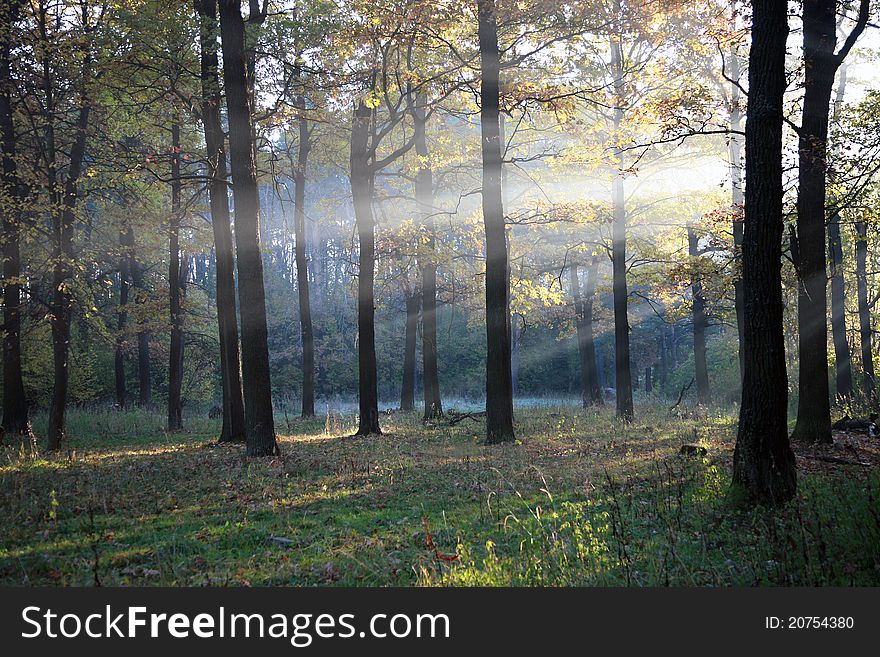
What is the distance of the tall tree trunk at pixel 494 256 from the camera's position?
1461 centimetres

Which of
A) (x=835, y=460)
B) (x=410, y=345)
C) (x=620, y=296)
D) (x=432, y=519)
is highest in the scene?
(x=620, y=296)

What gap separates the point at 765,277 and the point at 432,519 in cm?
468

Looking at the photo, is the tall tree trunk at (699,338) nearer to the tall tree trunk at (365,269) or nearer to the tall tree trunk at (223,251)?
the tall tree trunk at (365,269)

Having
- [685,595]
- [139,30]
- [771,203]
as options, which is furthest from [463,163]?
[685,595]

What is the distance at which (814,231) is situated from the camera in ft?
37.9

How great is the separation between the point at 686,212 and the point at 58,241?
2027 cm

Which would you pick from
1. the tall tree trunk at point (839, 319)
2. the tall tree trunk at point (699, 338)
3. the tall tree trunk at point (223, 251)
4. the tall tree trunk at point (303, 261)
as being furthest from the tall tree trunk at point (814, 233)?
the tall tree trunk at point (303, 261)

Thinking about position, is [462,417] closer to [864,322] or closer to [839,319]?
[839,319]

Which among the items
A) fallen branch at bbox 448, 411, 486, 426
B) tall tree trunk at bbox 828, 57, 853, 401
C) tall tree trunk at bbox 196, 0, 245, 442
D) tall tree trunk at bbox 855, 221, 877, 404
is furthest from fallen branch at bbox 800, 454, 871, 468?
tall tree trunk at bbox 196, 0, 245, 442

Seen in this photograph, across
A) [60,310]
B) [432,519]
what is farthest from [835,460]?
[60,310]

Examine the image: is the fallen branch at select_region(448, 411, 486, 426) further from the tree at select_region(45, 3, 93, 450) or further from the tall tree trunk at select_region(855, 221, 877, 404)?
the tall tree trunk at select_region(855, 221, 877, 404)

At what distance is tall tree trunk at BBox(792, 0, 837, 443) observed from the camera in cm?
1138

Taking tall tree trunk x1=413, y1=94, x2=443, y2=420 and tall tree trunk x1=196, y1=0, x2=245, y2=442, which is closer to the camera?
tall tree trunk x1=196, y1=0, x2=245, y2=442

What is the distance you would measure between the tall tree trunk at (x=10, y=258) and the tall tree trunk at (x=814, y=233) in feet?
52.6
